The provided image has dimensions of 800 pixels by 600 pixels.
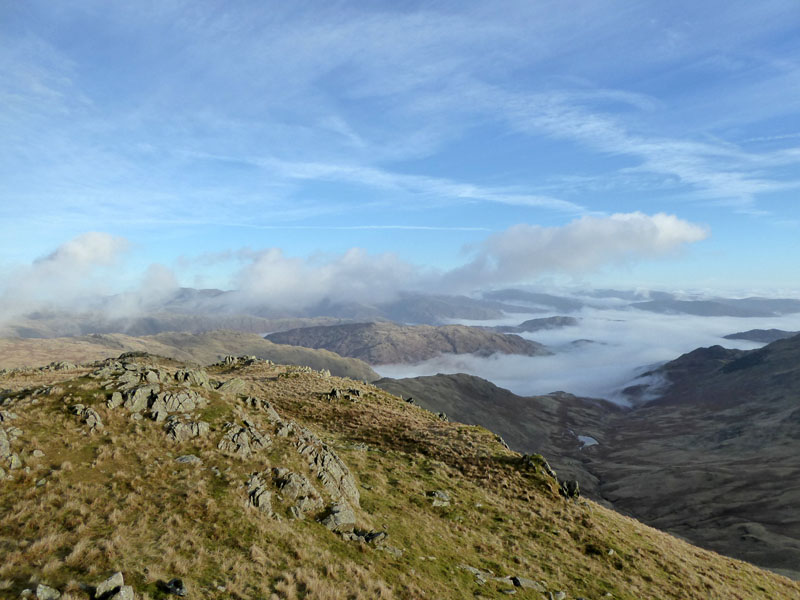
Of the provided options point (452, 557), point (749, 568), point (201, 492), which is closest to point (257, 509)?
point (201, 492)

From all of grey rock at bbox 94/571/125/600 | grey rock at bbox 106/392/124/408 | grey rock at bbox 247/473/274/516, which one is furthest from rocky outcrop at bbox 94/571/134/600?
grey rock at bbox 106/392/124/408

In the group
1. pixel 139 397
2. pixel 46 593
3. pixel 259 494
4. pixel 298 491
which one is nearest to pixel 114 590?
pixel 46 593

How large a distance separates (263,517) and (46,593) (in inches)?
328

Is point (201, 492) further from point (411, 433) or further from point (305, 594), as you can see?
point (411, 433)

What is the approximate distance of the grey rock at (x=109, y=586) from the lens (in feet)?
42.1

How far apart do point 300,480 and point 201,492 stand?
16.6ft

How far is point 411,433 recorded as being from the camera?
143 feet

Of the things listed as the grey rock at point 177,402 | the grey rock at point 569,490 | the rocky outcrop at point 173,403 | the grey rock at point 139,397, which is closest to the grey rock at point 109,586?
the rocky outcrop at point 173,403

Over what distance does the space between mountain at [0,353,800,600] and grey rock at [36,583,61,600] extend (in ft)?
0.20

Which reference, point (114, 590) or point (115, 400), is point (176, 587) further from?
point (115, 400)

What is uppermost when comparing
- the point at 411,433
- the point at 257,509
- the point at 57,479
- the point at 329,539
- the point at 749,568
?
the point at 57,479

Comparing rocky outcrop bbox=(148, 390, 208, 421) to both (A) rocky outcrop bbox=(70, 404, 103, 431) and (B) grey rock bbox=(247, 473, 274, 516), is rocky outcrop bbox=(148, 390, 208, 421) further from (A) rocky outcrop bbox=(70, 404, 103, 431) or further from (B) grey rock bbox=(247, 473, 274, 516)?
(B) grey rock bbox=(247, 473, 274, 516)

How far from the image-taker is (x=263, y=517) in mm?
19469

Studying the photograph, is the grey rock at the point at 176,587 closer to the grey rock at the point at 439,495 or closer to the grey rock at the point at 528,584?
the grey rock at the point at 528,584
